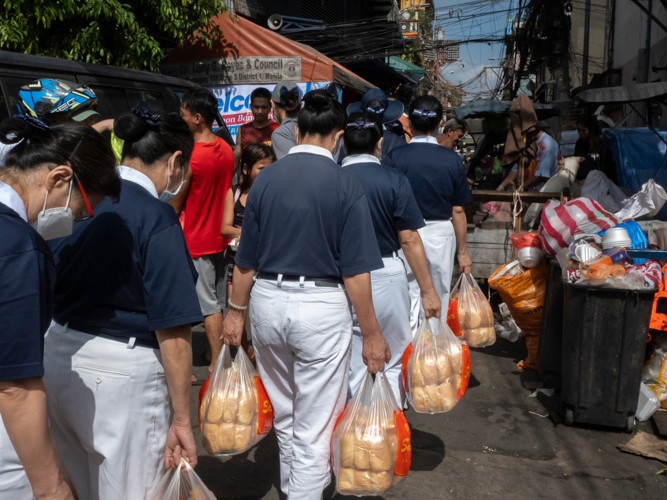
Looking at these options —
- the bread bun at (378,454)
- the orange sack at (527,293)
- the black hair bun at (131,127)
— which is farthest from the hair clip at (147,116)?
the orange sack at (527,293)

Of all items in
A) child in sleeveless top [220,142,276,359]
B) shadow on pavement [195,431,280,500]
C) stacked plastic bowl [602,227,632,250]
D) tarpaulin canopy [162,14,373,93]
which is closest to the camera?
shadow on pavement [195,431,280,500]

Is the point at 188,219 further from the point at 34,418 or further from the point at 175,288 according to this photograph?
the point at 34,418

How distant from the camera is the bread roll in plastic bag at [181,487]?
6.49 ft

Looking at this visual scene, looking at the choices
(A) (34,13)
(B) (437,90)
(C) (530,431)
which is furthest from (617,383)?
(B) (437,90)

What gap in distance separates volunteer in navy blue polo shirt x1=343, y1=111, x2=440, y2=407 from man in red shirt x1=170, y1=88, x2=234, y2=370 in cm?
110

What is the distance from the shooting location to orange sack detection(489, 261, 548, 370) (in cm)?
485

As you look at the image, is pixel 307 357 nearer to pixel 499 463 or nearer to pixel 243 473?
pixel 243 473

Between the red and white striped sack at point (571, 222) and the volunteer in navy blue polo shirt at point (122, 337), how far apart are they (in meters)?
3.36

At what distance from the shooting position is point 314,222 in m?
2.38

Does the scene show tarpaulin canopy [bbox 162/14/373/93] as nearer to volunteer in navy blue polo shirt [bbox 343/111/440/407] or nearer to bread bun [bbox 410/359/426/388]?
volunteer in navy blue polo shirt [bbox 343/111/440/407]

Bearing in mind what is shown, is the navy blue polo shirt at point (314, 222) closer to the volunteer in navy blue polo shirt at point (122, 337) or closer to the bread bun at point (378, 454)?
the volunteer in navy blue polo shirt at point (122, 337)

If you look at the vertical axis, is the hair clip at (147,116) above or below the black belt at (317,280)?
above

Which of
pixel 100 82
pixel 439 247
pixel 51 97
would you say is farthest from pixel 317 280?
pixel 100 82

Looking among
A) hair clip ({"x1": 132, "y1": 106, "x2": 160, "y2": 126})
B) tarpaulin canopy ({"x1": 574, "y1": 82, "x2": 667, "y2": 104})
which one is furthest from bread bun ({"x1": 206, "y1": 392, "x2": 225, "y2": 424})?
tarpaulin canopy ({"x1": 574, "y1": 82, "x2": 667, "y2": 104})
